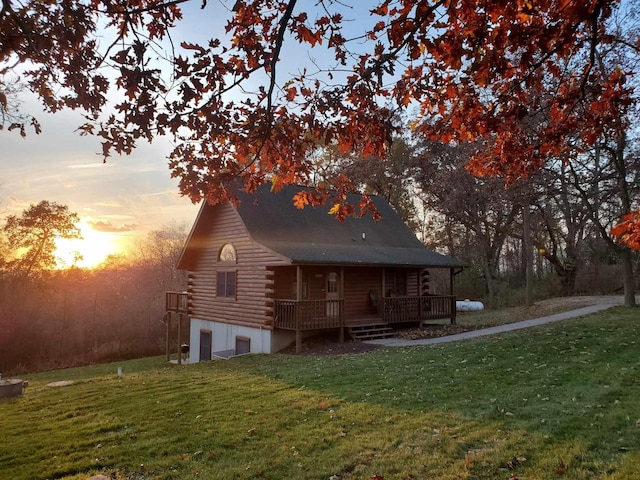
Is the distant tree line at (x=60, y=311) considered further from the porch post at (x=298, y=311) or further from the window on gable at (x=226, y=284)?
the porch post at (x=298, y=311)

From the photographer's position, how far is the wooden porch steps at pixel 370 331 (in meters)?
16.5

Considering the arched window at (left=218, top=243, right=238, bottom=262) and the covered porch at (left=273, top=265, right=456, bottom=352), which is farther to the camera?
the arched window at (left=218, top=243, right=238, bottom=262)

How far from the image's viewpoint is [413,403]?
23.6ft

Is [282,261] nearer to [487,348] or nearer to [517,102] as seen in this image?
[487,348]

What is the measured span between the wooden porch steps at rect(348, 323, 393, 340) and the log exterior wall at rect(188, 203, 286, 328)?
9.67 ft

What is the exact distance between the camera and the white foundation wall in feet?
54.7

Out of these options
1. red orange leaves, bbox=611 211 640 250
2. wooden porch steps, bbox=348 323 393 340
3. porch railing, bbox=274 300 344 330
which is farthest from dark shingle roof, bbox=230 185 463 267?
red orange leaves, bbox=611 211 640 250

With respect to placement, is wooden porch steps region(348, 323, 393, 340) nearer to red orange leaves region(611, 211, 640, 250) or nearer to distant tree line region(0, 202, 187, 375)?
red orange leaves region(611, 211, 640, 250)

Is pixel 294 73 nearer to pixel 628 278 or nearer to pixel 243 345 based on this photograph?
pixel 243 345

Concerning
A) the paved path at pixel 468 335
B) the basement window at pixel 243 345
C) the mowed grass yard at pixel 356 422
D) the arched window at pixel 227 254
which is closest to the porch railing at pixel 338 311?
the paved path at pixel 468 335

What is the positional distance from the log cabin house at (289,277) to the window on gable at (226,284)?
0.13ft

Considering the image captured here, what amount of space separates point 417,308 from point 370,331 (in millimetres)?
2852

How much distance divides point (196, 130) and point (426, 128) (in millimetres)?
2620

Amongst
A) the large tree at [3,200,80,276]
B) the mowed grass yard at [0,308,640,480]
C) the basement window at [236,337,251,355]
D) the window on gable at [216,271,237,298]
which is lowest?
the basement window at [236,337,251,355]
